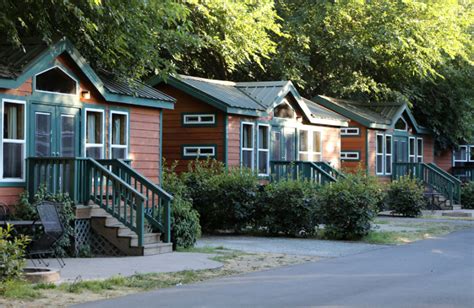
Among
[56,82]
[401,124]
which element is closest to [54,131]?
[56,82]

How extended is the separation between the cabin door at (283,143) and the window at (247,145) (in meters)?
1.29

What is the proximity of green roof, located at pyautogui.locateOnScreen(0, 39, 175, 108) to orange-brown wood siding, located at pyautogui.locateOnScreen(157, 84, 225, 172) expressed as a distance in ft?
16.1

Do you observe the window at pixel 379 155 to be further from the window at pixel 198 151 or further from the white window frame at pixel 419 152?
the window at pixel 198 151

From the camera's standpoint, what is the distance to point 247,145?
26.0 meters

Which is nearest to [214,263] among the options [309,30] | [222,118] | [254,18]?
[222,118]

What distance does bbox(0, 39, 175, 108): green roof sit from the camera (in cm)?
1612

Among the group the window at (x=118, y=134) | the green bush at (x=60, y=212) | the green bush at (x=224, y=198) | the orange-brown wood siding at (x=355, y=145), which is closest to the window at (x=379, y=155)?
the orange-brown wood siding at (x=355, y=145)

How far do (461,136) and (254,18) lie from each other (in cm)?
1662

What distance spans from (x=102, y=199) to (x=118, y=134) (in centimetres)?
321

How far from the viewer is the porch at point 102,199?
16.1 metres

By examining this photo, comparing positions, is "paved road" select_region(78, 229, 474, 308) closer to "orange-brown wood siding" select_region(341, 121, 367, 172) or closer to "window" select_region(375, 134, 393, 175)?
"orange-brown wood siding" select_region(341, 121, 367, 172)

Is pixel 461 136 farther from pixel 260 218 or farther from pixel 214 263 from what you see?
pixel 214 263

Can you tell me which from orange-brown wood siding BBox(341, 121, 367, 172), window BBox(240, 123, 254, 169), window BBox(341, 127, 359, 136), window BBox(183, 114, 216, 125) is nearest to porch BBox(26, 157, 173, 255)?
window BBox(183, 114, 216, 125)

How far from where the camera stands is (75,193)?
1622 centimetres
